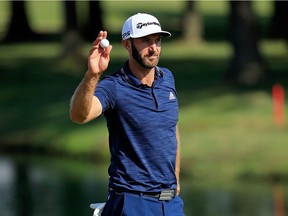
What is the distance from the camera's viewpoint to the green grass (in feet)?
62.2

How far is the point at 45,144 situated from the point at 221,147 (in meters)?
4.23

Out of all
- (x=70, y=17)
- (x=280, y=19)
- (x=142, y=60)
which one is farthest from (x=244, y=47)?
(x=142, y=60)

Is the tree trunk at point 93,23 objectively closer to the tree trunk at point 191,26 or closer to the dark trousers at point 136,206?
the tree trunk at point 191,26

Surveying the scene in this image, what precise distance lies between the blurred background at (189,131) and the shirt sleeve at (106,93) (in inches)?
300

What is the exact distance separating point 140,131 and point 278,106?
569 inches

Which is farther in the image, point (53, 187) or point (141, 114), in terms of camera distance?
point (53, 187)

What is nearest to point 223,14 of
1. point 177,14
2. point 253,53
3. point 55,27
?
point 177,14

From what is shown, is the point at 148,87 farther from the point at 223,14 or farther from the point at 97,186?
the point at 223,14

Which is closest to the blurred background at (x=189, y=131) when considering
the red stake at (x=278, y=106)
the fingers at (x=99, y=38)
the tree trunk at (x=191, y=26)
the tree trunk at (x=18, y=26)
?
the red stake at (x=278, y=106)

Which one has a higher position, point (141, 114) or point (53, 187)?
point (141, 114)

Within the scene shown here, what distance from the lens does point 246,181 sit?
59.7ft

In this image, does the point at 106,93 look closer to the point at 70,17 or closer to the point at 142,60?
→ the point at 142,60

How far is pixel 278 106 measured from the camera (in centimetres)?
2188

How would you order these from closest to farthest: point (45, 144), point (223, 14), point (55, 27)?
1. point (45, 144)
2. point (55, 27)
3. point (223, 14)
